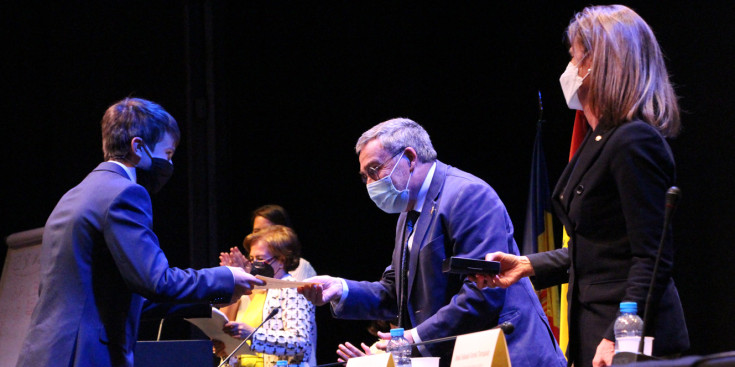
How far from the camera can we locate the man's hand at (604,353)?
5.54 feet

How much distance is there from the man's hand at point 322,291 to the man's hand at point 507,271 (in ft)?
2.98

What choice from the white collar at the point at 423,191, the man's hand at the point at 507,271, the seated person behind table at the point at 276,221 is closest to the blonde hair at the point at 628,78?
the man's hand at the point at 507,271

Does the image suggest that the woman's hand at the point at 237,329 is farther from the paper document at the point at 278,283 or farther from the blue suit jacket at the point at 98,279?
the blue suit jacket at the point at 98,279

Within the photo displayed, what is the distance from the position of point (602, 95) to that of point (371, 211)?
154 inches

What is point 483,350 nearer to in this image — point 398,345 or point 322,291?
point 398,345

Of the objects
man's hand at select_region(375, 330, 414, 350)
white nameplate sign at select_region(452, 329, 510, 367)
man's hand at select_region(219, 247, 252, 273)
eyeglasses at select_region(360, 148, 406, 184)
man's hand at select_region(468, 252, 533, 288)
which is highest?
eyeglasses at select_region(360, 148, 406, 184)

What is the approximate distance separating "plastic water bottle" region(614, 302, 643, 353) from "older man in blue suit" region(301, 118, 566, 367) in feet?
2.71

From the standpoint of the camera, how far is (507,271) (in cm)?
222

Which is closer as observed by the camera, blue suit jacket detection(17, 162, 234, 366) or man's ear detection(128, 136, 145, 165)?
blue suit jacket detection(17, 162, 234, 366)

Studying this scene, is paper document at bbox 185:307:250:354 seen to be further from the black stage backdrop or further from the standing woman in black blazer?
the standing woman in black blazer

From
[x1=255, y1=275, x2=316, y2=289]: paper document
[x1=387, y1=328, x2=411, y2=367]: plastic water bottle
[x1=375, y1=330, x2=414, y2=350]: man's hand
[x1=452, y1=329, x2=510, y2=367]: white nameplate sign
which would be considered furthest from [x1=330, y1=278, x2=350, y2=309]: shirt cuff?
[x1=452, y1=329, x2=510, y2=367]: white nameplate sign

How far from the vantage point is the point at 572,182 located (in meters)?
1.94

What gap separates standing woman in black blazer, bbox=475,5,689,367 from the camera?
171cm

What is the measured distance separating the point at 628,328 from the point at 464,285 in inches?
36.7
